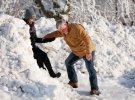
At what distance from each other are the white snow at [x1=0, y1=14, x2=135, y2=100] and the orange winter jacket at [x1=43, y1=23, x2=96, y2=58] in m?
0.77

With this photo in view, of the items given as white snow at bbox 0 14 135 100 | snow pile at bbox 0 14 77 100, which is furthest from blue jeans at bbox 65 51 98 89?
snow pile at bbox 0 14 77 100

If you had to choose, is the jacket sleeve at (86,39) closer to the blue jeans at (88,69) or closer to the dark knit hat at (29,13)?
the blue jeans at (88,69)

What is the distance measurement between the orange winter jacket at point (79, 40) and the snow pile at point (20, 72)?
81 centimetres

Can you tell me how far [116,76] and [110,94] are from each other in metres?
1.65

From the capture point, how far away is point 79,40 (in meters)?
7.89

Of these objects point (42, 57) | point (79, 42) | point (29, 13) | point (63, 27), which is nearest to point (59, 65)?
point (42, 57)

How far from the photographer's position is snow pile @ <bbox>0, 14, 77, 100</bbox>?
23.1 ft

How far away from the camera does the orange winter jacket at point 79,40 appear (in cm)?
774

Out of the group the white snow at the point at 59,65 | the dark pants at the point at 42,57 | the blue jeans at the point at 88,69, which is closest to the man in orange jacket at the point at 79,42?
the blue jeans at the point at 88,69

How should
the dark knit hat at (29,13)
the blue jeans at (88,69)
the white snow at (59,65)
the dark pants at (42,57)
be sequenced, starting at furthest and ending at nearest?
the dark pants at (42,57)
the dark knit hat at (29,13)
the blue jeans at (88,69)
the white snow at (59,65)

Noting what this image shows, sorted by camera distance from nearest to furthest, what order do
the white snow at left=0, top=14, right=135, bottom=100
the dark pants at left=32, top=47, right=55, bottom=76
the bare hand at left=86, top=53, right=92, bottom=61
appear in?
the white snow at left=0, top=14, right=135, bottom=100 → the bare hand at left=86, top=53, right=92, bottom=61 → the dark pants at left=32, top=47, right=55, bottom=76

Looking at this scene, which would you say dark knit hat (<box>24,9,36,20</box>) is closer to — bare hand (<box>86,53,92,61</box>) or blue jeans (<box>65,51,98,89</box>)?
blue jeans (<box>65,51,98,89</box>)

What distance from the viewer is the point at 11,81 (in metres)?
7.17

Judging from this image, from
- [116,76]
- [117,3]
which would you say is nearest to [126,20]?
[117,3]
